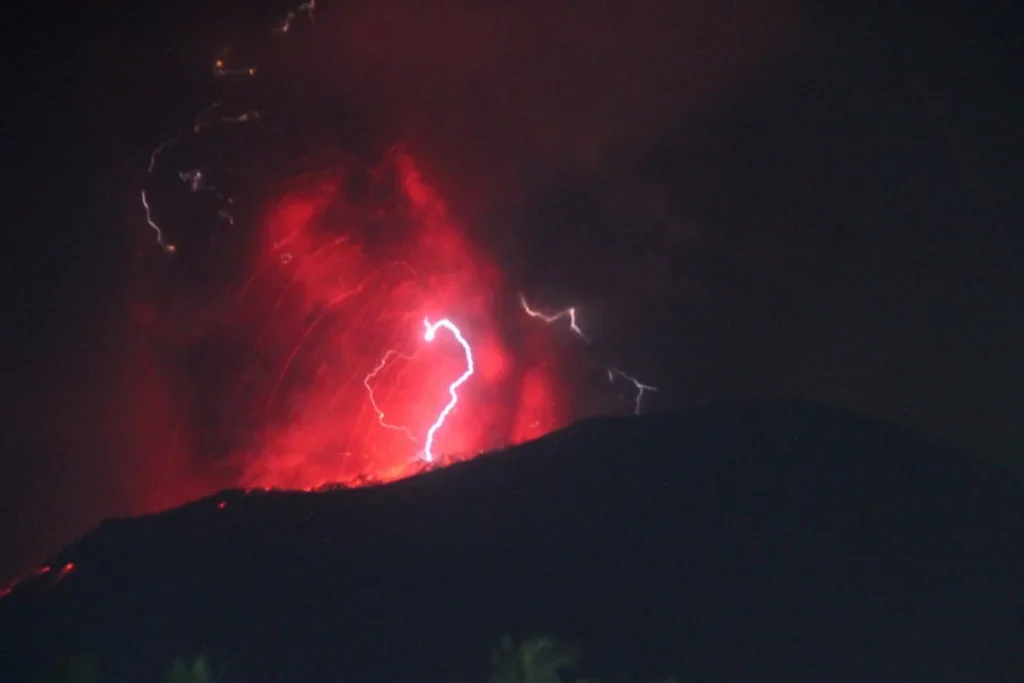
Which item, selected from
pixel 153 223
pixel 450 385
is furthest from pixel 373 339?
pixel 153 223

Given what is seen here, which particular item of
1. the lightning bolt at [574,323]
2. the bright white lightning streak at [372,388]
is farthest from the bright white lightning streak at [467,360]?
the lightning bolt at [574,323]

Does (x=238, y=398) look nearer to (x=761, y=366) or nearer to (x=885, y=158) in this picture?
(x=761, y=366)

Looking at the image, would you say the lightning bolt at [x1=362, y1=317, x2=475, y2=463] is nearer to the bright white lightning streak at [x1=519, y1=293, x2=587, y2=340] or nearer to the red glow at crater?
the red glow at crater

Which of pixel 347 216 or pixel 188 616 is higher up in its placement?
pixel 347 216

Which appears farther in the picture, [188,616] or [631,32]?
[631,32]

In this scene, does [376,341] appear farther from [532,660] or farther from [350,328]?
[532,660]

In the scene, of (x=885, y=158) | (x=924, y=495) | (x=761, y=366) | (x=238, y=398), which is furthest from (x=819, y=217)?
(x=238, y=398)

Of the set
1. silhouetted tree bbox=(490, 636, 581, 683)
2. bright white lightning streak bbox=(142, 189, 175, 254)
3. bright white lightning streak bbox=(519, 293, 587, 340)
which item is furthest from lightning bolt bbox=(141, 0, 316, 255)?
silhouetted tree bbox=(490, 636, 581, 683)

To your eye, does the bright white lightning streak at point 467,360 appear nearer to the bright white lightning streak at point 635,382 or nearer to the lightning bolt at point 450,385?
the lightning bolt at point 450,385
